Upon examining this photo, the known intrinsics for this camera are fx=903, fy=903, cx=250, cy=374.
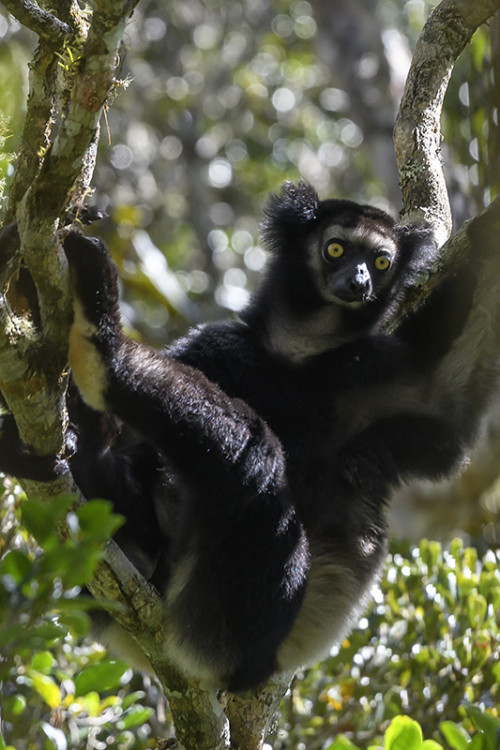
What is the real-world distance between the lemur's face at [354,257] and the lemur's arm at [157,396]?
1.04 meters

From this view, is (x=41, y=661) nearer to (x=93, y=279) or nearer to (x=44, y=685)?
(x=44, y=685)

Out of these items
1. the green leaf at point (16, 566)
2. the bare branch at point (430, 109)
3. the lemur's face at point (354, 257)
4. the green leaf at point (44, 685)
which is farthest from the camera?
the bare branch at point (430, 109)

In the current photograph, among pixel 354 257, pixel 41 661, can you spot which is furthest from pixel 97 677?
pixel 354 257

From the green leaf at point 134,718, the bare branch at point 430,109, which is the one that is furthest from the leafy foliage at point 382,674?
the bare branch at point 430,109

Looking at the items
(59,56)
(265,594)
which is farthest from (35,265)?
(265,594)

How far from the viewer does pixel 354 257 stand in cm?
461

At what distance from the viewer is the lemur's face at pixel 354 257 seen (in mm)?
4547

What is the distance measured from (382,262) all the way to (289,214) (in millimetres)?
640

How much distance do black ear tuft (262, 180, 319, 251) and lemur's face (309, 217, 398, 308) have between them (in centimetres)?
22

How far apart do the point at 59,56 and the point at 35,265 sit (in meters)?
0.73

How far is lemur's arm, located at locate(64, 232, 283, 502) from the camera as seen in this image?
338 centimetres

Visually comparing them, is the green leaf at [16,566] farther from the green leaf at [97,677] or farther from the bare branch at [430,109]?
the bare branch at [430,109]

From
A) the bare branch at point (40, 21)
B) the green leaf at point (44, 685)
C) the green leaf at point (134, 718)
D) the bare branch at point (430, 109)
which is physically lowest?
the green leaf at point (134, 718)

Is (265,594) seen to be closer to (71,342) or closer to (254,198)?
(71,342)
